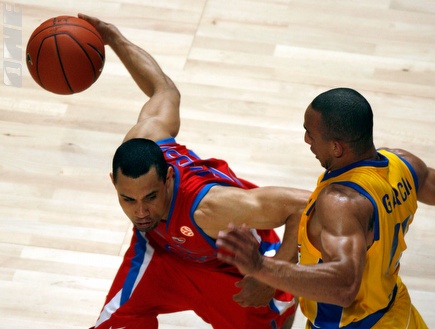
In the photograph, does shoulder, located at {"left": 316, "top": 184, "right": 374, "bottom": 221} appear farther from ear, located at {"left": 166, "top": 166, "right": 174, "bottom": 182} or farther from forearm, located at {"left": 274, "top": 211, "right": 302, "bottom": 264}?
ear, located at {"left": 166, "top": 166, "right": 174, "bottom": 182}

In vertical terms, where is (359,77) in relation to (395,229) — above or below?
below

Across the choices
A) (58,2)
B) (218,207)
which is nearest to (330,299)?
(218,207)

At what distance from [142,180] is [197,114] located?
1.61 metres

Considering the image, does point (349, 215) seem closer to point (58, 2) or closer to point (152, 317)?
point (152, 317)

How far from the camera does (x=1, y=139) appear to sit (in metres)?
Result: 4.36

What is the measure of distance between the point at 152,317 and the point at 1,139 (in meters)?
1.51

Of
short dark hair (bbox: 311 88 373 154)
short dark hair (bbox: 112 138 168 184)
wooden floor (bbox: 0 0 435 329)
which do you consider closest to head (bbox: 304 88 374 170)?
short dark hair (bbox: 311 88 373 154)

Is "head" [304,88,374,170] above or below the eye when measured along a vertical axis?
above

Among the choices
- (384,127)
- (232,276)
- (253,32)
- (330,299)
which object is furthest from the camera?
(253,32)

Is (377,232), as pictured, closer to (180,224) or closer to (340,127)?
(340,127)

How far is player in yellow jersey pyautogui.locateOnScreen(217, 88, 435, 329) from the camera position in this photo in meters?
2.30

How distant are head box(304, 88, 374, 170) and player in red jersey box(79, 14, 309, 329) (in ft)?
1.46

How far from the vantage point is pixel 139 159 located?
2.92 m

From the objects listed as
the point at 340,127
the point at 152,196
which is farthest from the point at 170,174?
the point at 340,127
